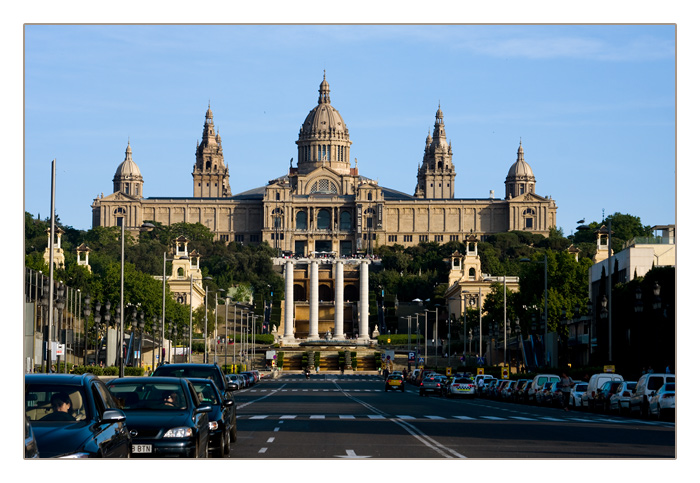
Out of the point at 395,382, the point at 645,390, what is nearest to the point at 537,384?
the point at 645,390

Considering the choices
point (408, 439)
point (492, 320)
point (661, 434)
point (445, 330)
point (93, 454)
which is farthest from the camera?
point (445, 330)

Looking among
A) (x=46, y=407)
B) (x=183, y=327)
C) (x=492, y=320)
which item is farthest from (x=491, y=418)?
(x=183, y=327)

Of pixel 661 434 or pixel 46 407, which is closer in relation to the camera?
pixel 46 407

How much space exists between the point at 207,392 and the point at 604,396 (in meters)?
25.8

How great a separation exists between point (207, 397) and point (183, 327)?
370 ft

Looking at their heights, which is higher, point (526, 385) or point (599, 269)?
point (599, 269)

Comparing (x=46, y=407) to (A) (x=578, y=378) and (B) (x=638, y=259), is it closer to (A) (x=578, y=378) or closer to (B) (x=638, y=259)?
(A) (x=578, y=378)

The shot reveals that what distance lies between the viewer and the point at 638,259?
292 ft

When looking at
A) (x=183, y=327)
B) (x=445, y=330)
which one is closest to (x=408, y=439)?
(x=183, y=327)

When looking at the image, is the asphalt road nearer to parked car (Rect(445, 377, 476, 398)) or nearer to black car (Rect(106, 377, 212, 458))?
black car (Rect(106, 377, 212, 458))

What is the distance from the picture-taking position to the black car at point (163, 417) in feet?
56.9

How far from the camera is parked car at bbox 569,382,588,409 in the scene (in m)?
49.0

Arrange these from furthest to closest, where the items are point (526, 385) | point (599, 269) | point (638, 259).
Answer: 1. point (599, 269)
2. point (638, 259)
3. point (526, 385)

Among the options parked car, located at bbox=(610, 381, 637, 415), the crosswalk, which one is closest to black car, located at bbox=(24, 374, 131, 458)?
the crosswalk
